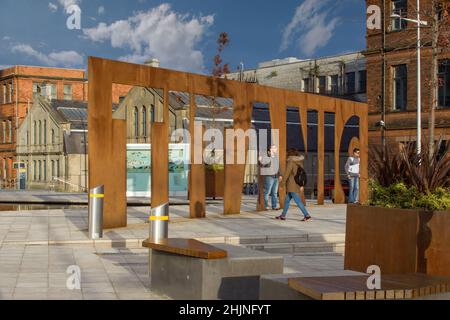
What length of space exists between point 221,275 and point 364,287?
1.93m

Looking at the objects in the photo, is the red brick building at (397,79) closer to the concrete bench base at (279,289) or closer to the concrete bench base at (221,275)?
the concrete bench base at (221,275)

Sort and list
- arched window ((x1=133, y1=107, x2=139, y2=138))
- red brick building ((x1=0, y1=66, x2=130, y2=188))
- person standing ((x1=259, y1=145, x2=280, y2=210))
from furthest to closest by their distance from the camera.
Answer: red brick building ((x1=0, y1=66, x2=130, y2=188)), arched window ((x1=133, y1=107, x2=139, y2=138)), person standing ((x1=259, y1=145, x2=280, y2=210))

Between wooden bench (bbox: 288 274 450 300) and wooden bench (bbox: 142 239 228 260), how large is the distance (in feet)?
4.57

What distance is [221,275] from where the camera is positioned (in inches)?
261

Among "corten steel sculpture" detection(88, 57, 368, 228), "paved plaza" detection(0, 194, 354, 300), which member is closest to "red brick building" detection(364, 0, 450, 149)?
"paved plaza" detection(0, 194, 354, 300)

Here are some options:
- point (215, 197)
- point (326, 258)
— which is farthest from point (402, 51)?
point (326, 258)

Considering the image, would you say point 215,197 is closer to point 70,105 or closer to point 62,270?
point 62,270

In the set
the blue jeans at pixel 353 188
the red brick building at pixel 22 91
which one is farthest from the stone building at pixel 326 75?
the blue jeans at pixel 353 188

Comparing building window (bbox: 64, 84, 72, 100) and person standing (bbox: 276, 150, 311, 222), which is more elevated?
building window (bbox: 64, 84, 72, 100)

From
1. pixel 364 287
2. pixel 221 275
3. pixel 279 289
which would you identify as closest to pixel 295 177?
pixel 221 275

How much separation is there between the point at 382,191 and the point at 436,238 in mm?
974

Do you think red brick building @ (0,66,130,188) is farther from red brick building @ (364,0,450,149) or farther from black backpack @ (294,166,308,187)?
black backpack @ (294,166,308,187)

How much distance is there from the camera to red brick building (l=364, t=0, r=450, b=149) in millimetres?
37188

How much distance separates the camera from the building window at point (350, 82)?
56.7 m
